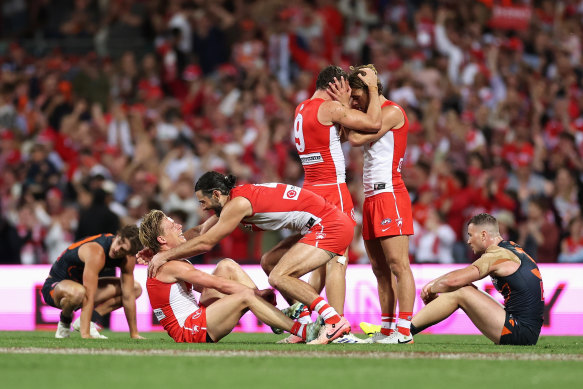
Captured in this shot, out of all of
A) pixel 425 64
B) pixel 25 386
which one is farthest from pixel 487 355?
pixel 425 64

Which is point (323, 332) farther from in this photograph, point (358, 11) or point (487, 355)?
point (358, 11)

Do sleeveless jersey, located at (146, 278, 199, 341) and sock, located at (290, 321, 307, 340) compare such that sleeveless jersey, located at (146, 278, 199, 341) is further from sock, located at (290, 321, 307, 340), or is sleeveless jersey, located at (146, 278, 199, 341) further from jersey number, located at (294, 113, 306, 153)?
jersey number, located at (294, 113, 306, 153)

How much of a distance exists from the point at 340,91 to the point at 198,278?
2.31 m

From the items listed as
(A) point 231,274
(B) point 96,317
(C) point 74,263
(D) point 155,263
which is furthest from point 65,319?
(A) point 231,274

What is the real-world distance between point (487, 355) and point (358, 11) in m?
13.2

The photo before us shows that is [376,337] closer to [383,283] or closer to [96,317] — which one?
[383,283]

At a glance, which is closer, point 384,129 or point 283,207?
point 283,207

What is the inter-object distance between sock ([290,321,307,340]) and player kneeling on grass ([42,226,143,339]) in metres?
2.22

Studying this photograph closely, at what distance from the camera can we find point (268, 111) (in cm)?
1769

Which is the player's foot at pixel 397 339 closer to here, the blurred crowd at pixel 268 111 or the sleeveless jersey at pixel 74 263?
the sleeveless jersey at pixel 74 263

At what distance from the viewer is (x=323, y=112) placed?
9.16 meters

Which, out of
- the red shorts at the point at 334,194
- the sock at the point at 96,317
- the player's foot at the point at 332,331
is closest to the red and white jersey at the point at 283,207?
the red shorts at the point at 334,194

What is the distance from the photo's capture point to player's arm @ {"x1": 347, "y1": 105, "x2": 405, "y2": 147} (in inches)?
361

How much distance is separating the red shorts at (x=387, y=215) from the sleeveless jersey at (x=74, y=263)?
2.99 metres
